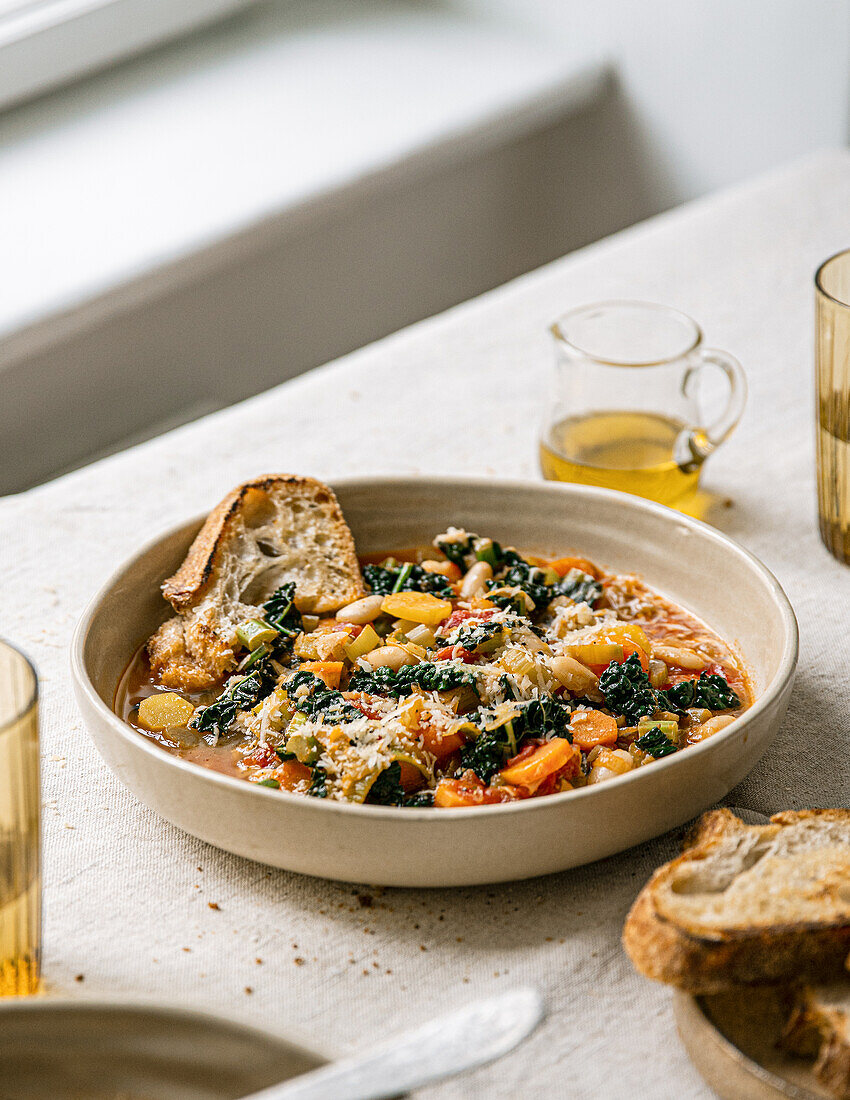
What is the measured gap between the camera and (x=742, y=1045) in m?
1.06

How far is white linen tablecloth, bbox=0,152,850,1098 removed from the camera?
1.20m

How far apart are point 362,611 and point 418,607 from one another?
0.25 feet

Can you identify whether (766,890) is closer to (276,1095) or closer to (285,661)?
(276,1095)

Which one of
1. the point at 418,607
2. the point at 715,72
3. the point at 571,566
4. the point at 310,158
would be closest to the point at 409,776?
the point at 418,607

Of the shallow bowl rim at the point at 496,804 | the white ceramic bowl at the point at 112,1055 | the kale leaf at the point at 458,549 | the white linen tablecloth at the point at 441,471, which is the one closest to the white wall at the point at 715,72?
the white linen tablecloth at the point at 441,471

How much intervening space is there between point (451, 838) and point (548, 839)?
0.10 metres

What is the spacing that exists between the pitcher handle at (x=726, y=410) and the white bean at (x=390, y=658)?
0.72 metres

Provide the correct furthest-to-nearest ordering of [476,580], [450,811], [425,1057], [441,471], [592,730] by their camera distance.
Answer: [441,471] < [476,580] < [592,730] < [450,811] < [425,1057]

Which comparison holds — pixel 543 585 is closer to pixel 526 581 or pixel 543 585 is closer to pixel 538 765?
pixel 526 581

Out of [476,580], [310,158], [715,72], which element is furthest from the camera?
[715,72]

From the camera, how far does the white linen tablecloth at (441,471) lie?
1.20 metres

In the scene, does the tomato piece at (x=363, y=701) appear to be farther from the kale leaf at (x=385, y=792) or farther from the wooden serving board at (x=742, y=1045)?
the wooden serving board at (x=742, y=1045)

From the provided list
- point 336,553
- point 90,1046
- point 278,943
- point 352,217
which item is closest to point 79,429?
point 352,217

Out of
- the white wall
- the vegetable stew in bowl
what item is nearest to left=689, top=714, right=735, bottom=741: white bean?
the vegetable stew in bowl
